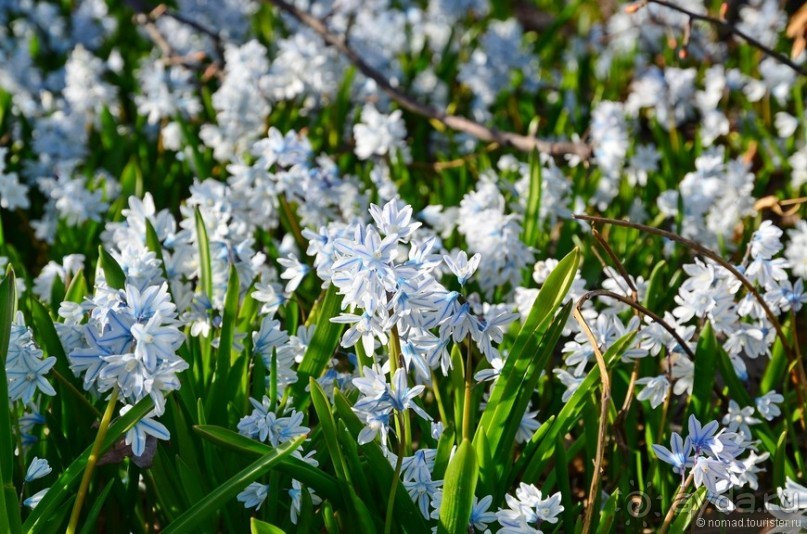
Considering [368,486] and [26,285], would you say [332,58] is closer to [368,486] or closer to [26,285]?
[26,285]

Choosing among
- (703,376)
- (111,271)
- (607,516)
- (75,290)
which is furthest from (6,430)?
(703,376)

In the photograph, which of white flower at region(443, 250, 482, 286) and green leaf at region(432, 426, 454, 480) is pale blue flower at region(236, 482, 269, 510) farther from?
white flower at region(443, 250, 482, 286)

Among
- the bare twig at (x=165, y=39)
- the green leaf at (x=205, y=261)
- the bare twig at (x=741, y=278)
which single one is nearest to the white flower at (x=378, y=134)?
the bare twig at (x=165, y=39)

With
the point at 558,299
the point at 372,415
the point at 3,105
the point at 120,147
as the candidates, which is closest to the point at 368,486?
the point at 372,415

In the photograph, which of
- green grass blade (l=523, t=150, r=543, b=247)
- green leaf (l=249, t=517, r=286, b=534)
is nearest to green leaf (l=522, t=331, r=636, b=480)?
green leaf (l=249, t=517, r=286, b=534)

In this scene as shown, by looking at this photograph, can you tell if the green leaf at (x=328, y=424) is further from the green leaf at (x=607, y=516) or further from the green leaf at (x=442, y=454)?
the green leaf at (x=607, y=516)
